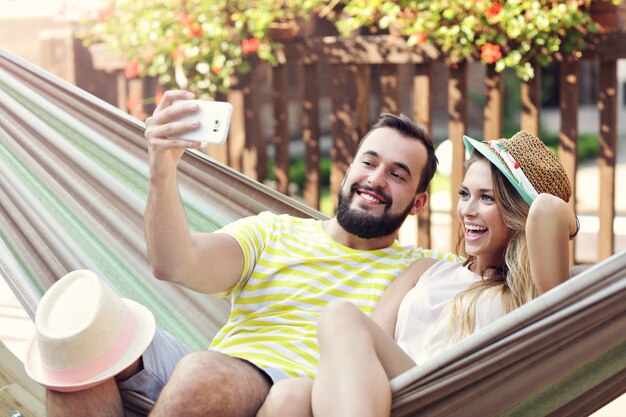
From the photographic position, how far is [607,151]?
3406mm

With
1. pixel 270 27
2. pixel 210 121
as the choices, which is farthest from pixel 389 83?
pixel 210 121

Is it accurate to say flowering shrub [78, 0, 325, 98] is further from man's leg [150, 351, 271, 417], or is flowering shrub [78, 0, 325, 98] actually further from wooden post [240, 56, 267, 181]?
man's leg [150, 351, 271, 417]

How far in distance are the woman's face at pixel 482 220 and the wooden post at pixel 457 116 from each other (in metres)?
1.66

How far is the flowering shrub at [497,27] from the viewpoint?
10.7 feet

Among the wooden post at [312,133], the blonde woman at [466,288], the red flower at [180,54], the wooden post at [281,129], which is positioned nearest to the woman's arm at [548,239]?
the blonde woman at [466,288]

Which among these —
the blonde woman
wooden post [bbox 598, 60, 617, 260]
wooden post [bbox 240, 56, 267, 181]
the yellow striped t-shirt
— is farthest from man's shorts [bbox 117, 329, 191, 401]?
wooden post [bbox 240, 56, 267, 181]

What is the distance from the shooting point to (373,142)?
83.5 inches

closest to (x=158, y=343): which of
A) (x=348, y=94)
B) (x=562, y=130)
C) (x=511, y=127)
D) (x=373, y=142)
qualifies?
(x=373, y=142)

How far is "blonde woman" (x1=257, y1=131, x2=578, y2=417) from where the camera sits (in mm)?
1599

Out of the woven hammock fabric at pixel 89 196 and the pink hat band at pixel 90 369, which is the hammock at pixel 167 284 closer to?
the woven hammock fabric at pixel 89 196

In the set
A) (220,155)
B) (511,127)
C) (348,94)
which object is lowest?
(511,127)

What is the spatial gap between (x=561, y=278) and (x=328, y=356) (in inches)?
16.9

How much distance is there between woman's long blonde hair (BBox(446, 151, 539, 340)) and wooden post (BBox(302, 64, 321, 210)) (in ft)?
6.94

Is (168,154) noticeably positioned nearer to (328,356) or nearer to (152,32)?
(328,356)
